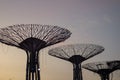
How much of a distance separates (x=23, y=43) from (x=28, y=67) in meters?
6.72

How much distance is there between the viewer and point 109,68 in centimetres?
10069

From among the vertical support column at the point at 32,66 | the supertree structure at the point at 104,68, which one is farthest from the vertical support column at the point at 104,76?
the vertical support column at the point at 32,66

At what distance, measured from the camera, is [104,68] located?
335 ft

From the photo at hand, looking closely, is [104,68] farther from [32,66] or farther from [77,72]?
[32,66]

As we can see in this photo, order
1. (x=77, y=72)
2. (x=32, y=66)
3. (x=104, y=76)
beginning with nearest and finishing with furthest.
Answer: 1. (x=32, y=66)
2. (x=77, y=72)
3. (x=104, y=76)

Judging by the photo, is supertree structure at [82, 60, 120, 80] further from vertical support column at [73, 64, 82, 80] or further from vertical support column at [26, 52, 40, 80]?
vertical support column at [26, 52, 40, 80]

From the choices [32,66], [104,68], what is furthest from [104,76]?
[32,66]

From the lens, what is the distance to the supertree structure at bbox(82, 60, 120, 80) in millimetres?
97000

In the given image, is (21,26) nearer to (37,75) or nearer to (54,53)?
(37,75)

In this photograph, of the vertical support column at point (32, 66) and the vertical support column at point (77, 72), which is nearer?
the vertical support column at point (32, 66)

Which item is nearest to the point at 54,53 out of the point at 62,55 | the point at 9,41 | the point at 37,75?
the point at 62,55

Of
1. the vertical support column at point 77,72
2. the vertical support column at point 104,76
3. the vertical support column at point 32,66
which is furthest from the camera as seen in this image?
the vertical support column at point 104,76

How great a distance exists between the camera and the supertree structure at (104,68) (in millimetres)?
97000

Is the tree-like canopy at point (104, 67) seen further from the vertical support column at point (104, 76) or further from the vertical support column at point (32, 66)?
the vertical support column at point (32, 66)
